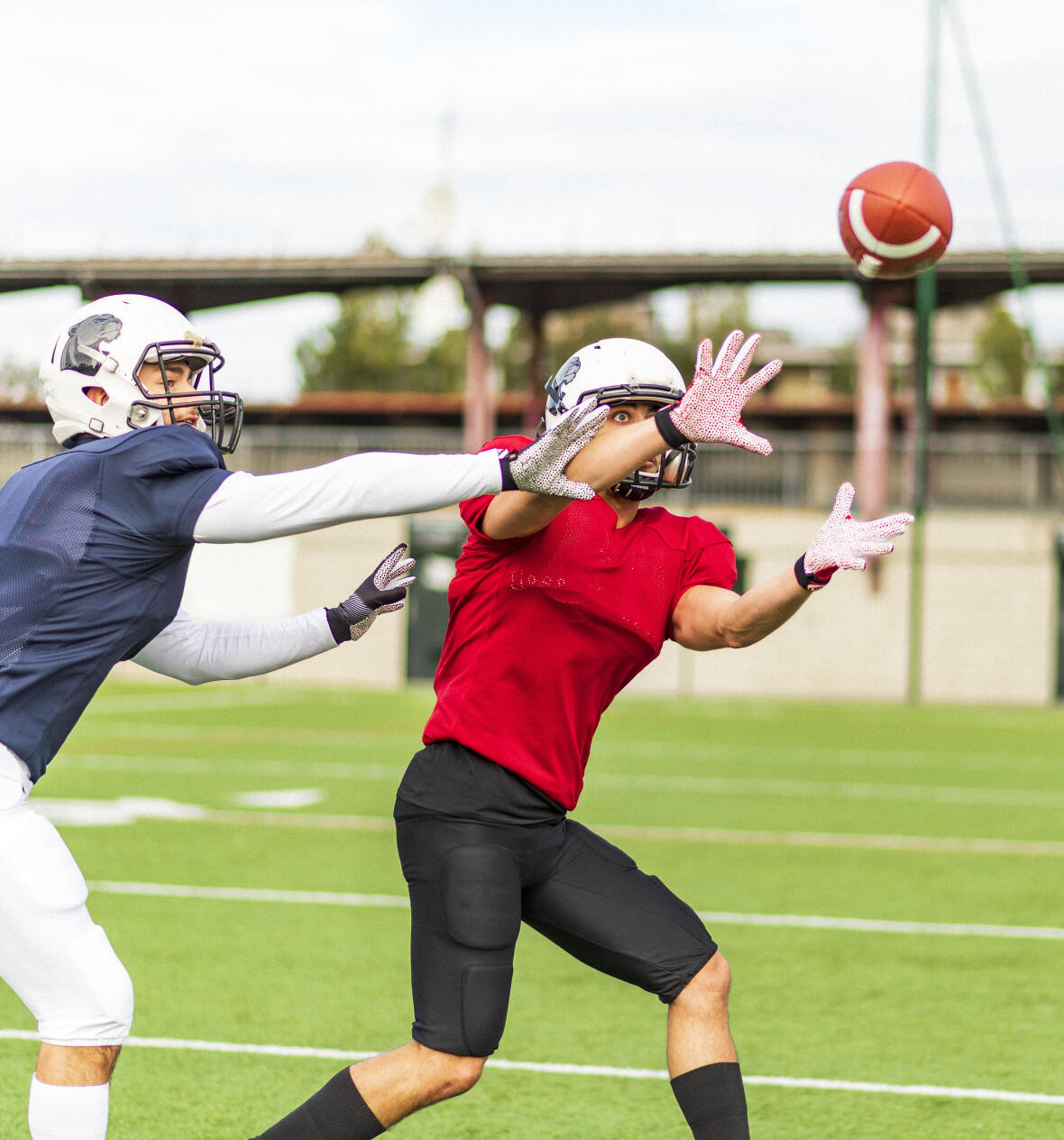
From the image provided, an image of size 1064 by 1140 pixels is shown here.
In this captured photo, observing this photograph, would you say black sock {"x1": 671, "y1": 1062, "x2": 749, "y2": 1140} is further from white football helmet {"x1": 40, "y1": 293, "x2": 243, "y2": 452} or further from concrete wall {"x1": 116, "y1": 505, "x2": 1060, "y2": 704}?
concrete wall {"x1": 116, "y1": 505, "x2": 1060, "y2": 704}

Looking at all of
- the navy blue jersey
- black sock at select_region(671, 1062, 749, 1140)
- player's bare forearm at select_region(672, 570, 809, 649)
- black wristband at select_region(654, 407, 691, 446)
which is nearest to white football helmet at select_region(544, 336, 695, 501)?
player's bare forearm at select_region(672, 570, 809, 649)

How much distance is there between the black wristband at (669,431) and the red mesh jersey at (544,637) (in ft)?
1.53

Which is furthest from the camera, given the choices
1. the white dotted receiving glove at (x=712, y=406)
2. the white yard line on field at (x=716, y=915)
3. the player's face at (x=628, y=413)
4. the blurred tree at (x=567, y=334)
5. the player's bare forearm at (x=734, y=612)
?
the blurred tree at (x=567, y=334)

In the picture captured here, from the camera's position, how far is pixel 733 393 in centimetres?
337

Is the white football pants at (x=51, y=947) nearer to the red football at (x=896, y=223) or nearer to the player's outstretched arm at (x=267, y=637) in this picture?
the player's outstretched arm at (x=267, y=637)

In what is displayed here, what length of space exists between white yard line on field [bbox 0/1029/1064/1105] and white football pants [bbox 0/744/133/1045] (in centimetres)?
228

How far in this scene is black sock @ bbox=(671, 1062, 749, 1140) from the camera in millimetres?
3670

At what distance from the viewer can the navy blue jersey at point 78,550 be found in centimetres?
329

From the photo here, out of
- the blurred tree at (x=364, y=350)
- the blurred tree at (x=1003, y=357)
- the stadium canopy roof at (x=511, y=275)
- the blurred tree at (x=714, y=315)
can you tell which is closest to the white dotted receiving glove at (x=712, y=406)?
the stadium canopy roof at (x=511, y=275)

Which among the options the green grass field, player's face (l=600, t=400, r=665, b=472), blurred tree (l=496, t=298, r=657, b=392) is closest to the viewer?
player's face (l=600, t=400, r=665, b=472)

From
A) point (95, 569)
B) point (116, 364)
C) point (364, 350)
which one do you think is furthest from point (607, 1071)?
point (364, 350)

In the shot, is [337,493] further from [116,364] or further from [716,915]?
[716,915]

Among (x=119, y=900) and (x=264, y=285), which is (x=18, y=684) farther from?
(x=264, y=285)

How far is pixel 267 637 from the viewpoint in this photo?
4.06m
